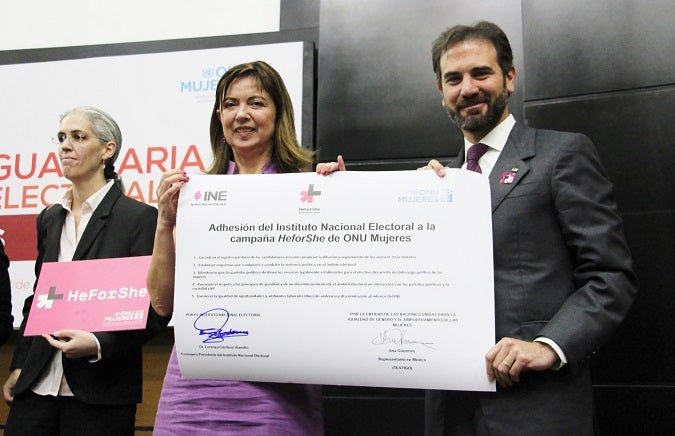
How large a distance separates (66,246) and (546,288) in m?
1.47

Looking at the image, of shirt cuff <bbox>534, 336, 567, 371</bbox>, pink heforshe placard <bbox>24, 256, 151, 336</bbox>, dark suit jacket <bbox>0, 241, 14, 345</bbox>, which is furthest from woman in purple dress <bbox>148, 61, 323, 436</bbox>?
dark suit jacket <bbox>0, 241, 14, 345</bbox>

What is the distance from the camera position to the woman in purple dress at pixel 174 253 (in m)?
1.38

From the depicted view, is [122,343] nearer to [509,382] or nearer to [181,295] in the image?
[181,295]

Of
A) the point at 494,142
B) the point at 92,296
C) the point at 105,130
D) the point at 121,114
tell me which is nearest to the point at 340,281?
the point at 494,142

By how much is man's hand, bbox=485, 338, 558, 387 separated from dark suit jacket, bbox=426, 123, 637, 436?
0.11ft

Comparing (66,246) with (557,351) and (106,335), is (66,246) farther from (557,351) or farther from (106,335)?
(557,351)

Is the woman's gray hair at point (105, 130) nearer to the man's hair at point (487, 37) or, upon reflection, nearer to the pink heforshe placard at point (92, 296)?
the pink heforshe placard at point (92, 296)

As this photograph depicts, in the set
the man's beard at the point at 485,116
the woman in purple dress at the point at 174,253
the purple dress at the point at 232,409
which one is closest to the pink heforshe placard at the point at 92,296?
the woman in purple dress at the point at 174,253

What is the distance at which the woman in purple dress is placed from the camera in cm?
138

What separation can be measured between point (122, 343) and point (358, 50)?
1510mm

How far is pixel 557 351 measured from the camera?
3.89 feet

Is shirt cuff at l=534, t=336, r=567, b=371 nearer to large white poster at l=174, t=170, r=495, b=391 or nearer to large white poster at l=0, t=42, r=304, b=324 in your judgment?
large white poster at l=174, t=170, r=495, b=391

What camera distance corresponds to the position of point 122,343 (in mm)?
1776

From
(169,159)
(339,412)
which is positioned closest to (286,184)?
(339,412)
